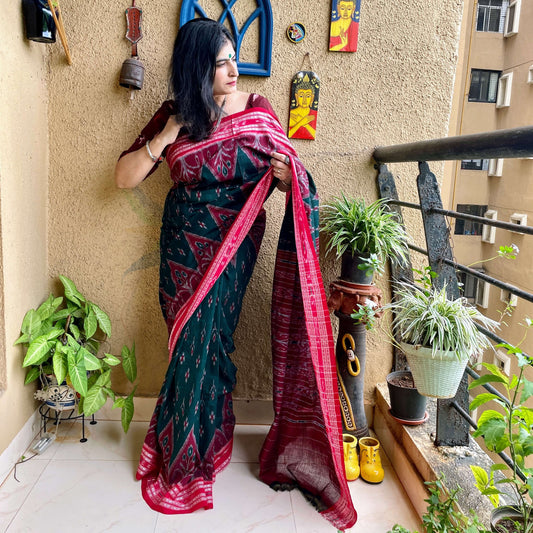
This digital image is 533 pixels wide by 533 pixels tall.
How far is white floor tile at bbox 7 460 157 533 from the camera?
56.9 inches

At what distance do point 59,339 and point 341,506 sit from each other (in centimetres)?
120

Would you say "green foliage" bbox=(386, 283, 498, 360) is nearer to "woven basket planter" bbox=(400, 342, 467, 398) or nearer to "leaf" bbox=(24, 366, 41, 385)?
"woven basket planter" bbox=(400, 342, 467, 398)

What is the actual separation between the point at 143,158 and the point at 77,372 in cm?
82

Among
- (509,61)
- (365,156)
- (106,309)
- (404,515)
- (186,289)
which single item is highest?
(509,61)

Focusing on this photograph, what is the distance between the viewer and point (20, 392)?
177cm

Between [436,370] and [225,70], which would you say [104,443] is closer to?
[436,370]

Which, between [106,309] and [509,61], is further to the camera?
[509,61]

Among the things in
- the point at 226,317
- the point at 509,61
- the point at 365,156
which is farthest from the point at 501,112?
the point at 226,317

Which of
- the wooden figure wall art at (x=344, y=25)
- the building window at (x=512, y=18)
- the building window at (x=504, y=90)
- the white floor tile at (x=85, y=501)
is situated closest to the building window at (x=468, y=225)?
the building window at (x=504, y=90)

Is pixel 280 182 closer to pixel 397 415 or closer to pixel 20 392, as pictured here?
pixel 397 415

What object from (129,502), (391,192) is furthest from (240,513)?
(391,192)

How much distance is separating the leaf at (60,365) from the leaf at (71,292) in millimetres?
209

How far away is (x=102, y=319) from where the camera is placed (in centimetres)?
190

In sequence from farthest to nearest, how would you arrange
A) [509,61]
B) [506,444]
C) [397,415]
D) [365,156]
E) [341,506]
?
[509,61]
[365,156]
[397,415]
[341,506]
[506,444]
